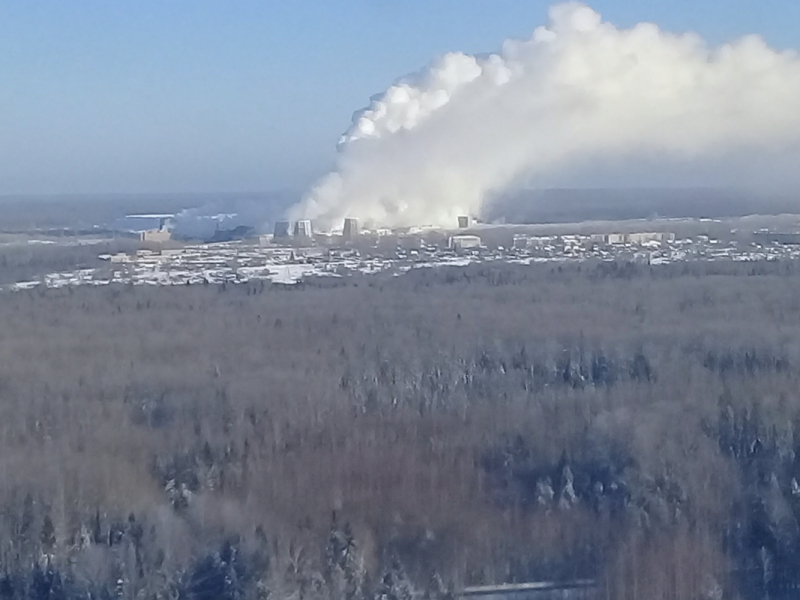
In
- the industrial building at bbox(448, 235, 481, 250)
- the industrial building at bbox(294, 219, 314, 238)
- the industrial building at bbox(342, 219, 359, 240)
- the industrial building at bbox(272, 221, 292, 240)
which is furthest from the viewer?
the industrial building at bbox(272, 221, 292, 240)

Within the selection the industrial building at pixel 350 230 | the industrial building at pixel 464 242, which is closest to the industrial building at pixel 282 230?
the industrial building at pixel 350 230

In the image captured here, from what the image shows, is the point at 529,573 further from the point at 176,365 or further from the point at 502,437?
the point at 176,365

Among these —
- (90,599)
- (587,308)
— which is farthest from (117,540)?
(587,308)

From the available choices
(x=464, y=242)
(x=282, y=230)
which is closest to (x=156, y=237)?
(x=282, y=230)

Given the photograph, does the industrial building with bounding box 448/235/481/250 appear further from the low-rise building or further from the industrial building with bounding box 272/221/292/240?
the low-rise building

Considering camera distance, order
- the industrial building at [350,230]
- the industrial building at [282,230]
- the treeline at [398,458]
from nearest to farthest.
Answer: the treeline at [398,458]
the industrial building at [350,230]
the industrial building at [282,230]

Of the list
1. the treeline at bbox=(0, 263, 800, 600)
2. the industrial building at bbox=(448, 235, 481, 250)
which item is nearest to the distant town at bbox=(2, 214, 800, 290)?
the industrial building at bbox=(448, 235, 481, 250)

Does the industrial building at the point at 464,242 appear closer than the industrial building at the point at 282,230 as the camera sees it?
Yes

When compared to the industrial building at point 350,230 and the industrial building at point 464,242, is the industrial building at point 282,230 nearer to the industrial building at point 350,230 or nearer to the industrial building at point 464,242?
the industrial building at point 350,230

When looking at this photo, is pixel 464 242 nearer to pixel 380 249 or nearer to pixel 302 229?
pixel 380 249
